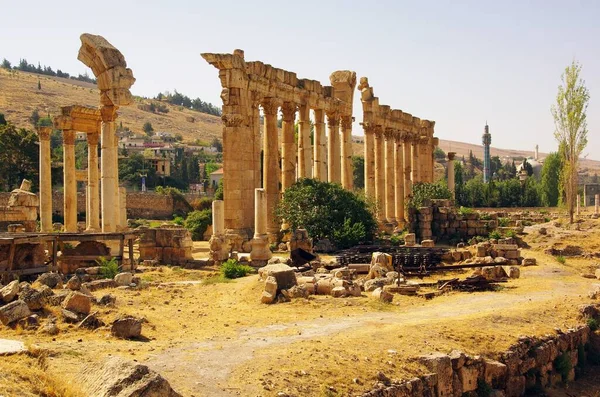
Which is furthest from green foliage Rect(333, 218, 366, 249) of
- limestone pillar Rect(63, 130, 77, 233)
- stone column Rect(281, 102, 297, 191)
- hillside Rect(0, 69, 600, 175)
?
hillside Rect(0, 69, 600, 175)

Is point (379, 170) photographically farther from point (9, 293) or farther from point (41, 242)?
point (9, 293)

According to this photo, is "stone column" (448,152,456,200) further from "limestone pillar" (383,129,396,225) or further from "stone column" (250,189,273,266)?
"stone column" (250,189,273,266)

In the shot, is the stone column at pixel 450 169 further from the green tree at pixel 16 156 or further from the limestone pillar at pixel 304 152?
the green tree at pixel 16 156

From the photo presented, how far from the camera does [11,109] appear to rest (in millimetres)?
123250

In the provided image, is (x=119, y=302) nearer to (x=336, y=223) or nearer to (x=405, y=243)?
(x=336, y=223)

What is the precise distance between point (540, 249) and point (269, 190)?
12.3 metres

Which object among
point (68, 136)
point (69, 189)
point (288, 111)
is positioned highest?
point (288, 111)

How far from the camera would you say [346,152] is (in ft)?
139

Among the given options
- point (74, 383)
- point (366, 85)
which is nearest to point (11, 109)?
point (366, 85)

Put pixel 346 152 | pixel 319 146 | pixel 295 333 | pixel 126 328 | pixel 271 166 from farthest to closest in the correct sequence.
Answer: pixel 346 152
pixel 319 146
pixel 271 166
pixel 295 333
pixel 126 328

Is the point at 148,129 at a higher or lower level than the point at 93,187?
higher

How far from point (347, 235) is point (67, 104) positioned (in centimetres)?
12198

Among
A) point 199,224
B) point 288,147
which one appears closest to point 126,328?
point 288,147

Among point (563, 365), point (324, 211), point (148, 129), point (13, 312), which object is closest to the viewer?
point (13, 312)
